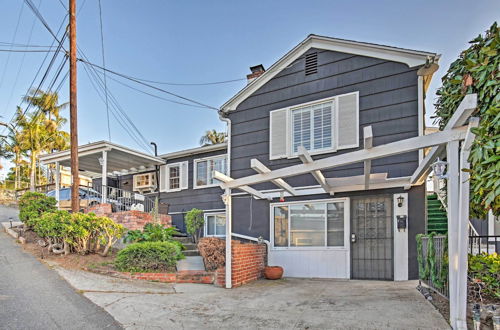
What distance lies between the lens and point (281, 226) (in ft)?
30.5

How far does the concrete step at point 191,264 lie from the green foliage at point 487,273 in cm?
549

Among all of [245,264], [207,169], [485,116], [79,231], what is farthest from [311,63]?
[79,231]

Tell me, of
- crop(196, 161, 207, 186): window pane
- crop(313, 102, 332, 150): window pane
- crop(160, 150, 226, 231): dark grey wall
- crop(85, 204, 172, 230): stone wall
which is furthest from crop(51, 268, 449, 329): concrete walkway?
crop(196, 161, 207, 186): window pane

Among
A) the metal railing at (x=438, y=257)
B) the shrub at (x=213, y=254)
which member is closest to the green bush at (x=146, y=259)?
the shrub at (x=213, y=254)

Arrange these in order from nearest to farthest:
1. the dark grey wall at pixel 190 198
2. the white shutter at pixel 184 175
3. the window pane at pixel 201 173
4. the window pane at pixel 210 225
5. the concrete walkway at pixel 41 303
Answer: the concrete walkway at pixel 41 303 < the window pane at pixel 210 225 < the dark grey wall at pixel 190 198 < the window pane at pixel 201 173 < the white shutter at pixel 184 175

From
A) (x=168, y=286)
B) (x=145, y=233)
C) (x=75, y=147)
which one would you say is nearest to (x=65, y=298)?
(x=168, y=286)

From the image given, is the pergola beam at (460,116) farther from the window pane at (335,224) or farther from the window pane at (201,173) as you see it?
the window pane at (201,173)

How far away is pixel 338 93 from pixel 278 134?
1910 mm

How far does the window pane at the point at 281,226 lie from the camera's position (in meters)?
9.18

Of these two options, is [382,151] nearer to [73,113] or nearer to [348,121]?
[348,121]

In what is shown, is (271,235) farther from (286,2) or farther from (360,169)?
(286,2)

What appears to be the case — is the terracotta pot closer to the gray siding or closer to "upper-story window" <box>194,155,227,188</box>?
the gray siding

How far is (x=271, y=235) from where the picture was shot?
9.36 metres

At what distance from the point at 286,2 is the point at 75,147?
7.85 metres
